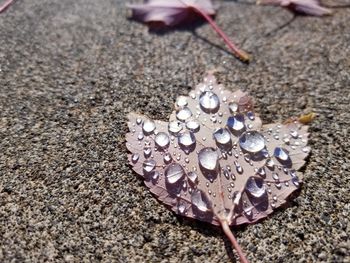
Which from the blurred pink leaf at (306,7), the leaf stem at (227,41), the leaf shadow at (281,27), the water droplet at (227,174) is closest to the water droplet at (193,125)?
the water droplet at (227,174)

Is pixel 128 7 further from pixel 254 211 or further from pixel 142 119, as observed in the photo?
pixel 254 211

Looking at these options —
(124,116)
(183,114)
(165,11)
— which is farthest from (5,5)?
(183,114)

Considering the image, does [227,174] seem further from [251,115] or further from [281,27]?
[281,27]

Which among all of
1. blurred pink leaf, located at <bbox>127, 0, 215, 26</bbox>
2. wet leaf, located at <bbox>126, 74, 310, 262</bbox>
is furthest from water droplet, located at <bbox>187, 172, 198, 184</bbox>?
blurred pink leaf, located at <bbox>127, 0, 215, 26</bbox>

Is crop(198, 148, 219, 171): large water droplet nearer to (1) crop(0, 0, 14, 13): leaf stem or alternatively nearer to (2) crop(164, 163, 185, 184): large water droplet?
(2) crop(164, 163, 185, 184): large water droplet

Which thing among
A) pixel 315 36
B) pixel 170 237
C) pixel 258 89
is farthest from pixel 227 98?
pixel 315 36
